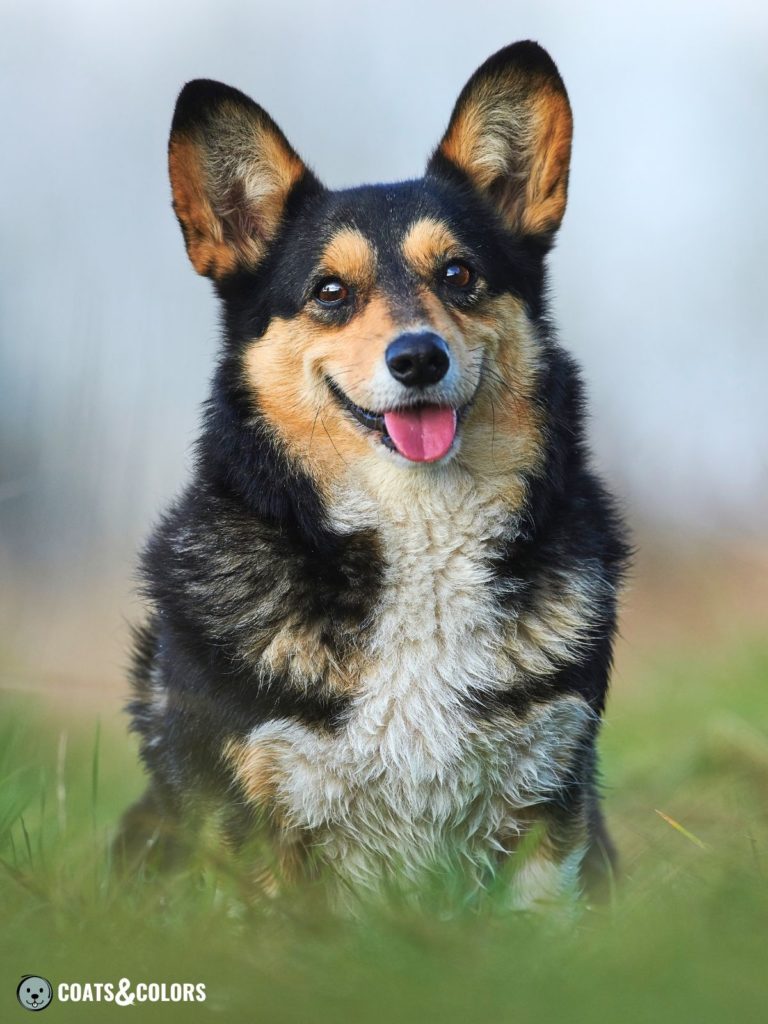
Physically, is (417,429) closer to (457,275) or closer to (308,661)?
(457,275)

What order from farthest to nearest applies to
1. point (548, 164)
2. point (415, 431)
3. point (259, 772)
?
point (548, 164) < point (415, 431) < point (259, 772)

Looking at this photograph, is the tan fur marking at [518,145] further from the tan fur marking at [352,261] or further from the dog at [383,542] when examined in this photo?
the tan fur marking at [352,261]

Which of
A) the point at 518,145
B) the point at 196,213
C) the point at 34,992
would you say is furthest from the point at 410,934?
the point at 518,145

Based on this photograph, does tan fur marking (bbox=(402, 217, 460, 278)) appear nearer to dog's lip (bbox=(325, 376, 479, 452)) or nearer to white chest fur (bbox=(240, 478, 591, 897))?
dog's lip (bbox=(325, 376, 479, 452))

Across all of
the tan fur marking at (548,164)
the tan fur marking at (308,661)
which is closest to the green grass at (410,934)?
the tan fur marking at (308,661)

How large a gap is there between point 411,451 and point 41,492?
2.30 metres

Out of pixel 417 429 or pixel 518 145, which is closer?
pixel 417 429

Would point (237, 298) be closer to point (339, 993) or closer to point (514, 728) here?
point (514, 728)

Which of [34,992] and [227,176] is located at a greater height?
[227,176]

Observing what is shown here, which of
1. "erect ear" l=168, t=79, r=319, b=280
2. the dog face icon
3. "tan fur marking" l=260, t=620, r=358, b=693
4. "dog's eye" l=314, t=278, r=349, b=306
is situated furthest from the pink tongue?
the dog face icon

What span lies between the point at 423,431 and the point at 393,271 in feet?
1.79

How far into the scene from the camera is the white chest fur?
341 cm

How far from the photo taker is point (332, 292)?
382cm

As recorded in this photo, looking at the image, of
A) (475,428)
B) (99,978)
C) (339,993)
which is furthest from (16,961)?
(475,428)
